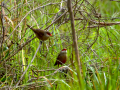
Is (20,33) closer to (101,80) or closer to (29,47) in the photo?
(29,47)

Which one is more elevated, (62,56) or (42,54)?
(42,54)

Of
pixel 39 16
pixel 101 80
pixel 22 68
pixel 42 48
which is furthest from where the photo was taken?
pixel 42 48

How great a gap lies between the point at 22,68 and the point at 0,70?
0.36m

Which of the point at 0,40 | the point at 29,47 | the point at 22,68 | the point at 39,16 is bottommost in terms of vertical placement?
the point at 22,68

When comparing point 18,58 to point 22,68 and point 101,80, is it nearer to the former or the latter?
point 22,68

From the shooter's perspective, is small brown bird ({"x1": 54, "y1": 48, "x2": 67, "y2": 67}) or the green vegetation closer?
the green vegetation

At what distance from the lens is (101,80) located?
1858 mm

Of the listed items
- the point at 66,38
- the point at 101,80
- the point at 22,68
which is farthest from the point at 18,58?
the point at 101,80

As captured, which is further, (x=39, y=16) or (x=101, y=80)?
(x=39, y=16)

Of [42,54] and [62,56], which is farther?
[62,56]

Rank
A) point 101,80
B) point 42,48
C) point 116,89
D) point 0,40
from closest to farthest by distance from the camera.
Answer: point 116,89, point 101,80, point 0,40, point 42,48

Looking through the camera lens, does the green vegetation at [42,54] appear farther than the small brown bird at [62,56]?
No

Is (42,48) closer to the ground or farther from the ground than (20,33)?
closer to the ground

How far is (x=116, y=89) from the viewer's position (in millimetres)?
1698
